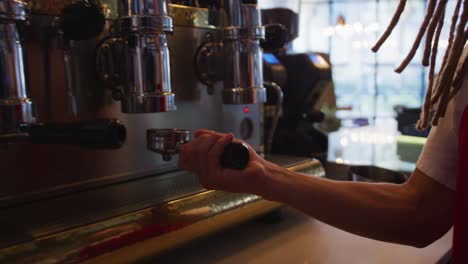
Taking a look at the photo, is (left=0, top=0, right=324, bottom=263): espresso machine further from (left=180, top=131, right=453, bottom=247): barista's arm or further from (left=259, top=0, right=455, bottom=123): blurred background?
(left=259, top=0, right=455, bottom=123): blurred background

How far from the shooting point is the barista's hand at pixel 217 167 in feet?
1.41

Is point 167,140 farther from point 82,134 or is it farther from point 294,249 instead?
point 294,249

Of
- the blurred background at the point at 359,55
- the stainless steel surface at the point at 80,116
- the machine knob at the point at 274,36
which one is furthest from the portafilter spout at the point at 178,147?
the blurred background at the point at 359,55

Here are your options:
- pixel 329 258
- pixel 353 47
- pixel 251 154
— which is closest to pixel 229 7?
pixel 251 154

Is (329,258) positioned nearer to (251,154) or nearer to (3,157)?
(251,154)

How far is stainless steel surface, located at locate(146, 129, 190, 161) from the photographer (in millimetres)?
471

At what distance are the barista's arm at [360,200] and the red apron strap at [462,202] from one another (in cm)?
6

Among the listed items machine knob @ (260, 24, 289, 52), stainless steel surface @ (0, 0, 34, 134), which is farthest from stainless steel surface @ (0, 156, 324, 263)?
machine knob @ (260, 24, 289, 52)

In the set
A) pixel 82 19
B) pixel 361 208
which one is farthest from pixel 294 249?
pixel 82 19

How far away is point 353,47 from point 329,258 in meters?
5.17

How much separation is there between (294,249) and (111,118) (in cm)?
28

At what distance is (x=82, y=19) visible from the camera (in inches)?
17.2

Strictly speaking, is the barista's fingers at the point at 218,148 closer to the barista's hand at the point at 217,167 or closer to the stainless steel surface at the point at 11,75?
the barista's hand at the point at 217,167

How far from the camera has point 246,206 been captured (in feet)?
1.89
